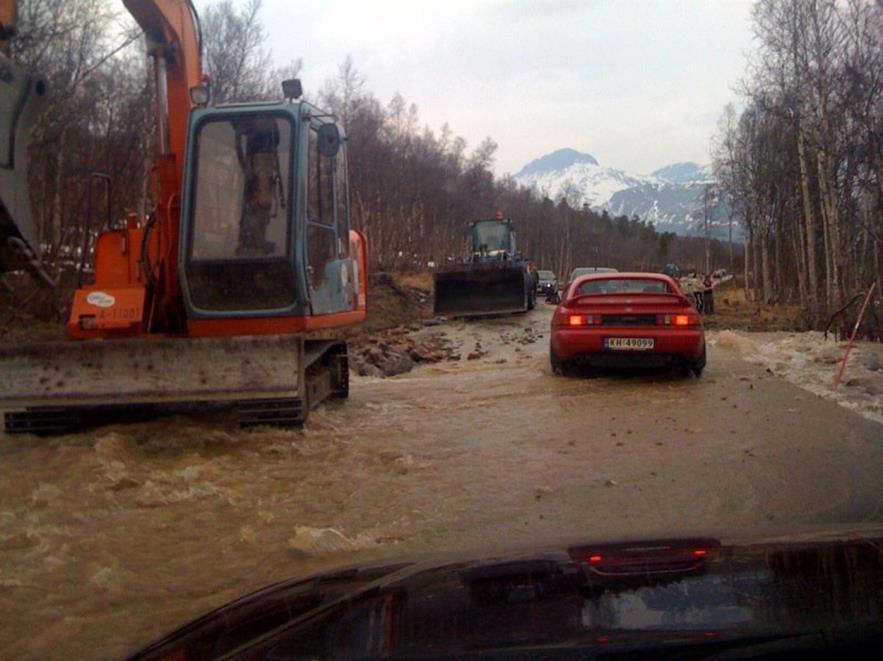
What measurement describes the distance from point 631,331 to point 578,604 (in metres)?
8.20

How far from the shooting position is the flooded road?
13.7 ft

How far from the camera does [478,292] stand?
2650cm

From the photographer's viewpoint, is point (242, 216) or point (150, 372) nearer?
point (150, 372)

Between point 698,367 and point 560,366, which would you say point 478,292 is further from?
point 698,367

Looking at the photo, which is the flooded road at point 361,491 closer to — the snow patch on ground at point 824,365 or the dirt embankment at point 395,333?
the snow patch on ground at point 824,365

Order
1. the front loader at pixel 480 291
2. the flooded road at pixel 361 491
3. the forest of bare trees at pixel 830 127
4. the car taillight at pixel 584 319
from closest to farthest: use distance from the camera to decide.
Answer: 1. the flooded road at pixel 361 491
2. the car taillight at pixel 584 319
3. the forest of bare trees at pixel 830 127
4. the front loader at pixel 480 291

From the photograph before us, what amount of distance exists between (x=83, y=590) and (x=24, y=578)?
0.38 meters

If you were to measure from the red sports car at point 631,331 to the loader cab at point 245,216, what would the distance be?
3.97 m

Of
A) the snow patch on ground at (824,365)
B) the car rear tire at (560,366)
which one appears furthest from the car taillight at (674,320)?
the snow patch on ground at (824,365)

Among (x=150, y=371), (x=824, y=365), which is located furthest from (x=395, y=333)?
(x=150, y=371)

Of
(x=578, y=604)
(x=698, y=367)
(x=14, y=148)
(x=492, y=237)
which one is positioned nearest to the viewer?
(x=578, y=604)

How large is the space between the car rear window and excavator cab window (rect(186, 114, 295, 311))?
4.51 m

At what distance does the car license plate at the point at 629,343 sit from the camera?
33.1 feet

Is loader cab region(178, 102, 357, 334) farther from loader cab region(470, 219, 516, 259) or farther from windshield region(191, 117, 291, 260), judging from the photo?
loader cab region(470, 219, 516, 259)
